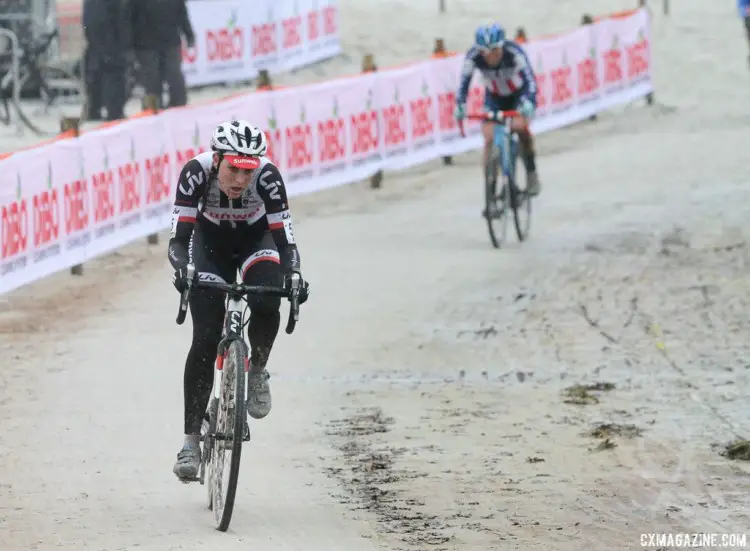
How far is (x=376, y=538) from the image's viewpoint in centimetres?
761

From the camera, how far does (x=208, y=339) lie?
7977 mm

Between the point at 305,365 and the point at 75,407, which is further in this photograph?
the point at 305,365

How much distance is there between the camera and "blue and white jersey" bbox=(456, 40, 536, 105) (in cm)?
1582

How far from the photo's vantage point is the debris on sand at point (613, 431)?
383 inches

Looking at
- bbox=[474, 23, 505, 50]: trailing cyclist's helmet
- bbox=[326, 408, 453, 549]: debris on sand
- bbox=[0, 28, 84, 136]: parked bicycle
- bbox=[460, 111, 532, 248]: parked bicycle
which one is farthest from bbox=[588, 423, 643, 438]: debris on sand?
bbox=[0, 28, 84, 136]: parked bicycle

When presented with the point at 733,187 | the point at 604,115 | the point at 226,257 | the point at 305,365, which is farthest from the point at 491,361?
the point at 604,115

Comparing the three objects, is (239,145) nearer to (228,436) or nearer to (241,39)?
(228,436)

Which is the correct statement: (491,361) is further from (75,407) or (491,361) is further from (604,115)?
(604,115)

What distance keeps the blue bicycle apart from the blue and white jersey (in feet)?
0.89

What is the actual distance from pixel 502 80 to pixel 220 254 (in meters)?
8.24

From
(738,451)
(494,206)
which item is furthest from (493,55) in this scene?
(738,451)

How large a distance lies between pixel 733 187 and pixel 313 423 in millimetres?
10555

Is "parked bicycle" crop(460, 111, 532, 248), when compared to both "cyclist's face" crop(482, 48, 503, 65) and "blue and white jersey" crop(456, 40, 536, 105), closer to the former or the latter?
"blue and white jersey" crop(456, 40, 536, 105)

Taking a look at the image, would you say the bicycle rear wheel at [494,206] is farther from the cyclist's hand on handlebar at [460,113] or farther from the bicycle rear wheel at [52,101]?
the bicycle rear wheel at [52,101]
